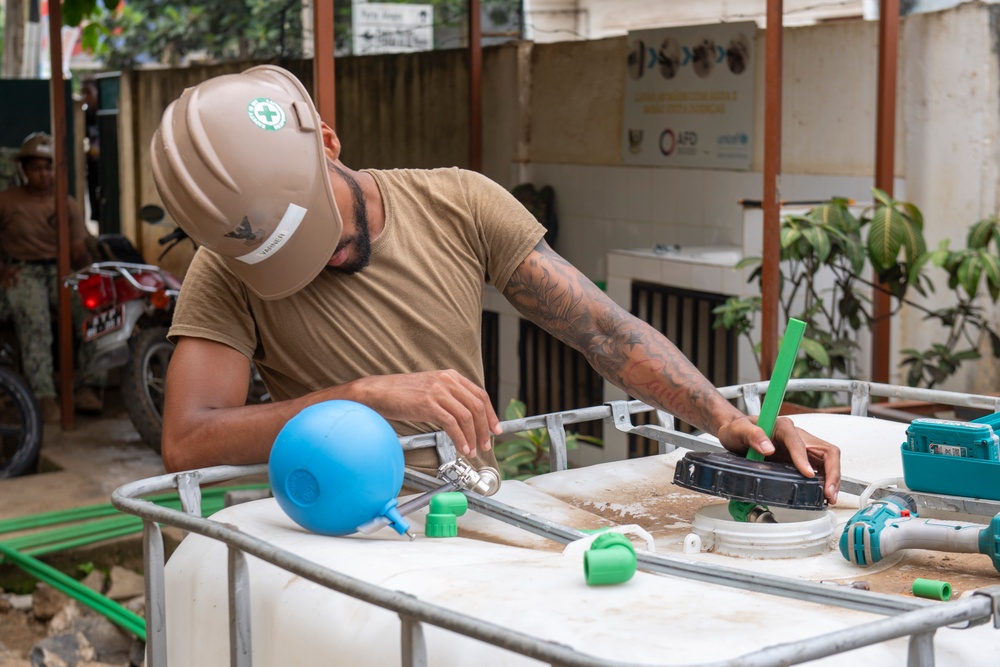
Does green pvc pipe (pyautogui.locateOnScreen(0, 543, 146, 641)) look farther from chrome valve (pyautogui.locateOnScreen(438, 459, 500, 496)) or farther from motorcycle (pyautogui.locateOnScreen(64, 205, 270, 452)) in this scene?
chrome valve (pyautogui.locateOnScreen(438, 459, 500, 496))

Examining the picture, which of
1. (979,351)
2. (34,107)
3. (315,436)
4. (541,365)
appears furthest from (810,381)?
(34,107)

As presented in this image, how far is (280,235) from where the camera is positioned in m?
1.88

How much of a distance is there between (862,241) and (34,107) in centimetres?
753

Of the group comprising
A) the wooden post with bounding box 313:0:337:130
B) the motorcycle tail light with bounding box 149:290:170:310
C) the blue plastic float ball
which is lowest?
the motorcycle tail light with bounding box 149:290:170:310

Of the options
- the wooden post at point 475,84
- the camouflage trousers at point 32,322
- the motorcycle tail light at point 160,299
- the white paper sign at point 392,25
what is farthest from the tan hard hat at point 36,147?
the white paper sign at point 392,25

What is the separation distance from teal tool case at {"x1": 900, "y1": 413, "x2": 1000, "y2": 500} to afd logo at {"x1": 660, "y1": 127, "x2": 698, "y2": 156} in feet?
17.0

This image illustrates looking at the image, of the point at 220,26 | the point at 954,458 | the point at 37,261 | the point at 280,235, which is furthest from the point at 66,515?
the point at 220,26

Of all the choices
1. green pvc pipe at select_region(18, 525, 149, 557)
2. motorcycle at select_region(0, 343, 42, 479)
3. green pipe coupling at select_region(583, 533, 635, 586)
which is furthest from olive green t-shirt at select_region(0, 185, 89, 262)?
green pipe coupling at select_region(583, 533, 635, 586)

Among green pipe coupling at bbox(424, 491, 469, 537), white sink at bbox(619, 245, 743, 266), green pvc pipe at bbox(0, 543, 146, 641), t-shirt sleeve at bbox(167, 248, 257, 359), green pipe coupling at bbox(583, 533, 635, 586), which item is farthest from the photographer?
white sink at bbox(619, 245, 743, 266)

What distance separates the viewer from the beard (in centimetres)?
213

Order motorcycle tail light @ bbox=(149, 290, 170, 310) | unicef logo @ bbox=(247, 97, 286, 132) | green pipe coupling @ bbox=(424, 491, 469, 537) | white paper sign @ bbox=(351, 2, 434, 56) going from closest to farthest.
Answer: green pipe coupling @ bbox=(424, 491, 469, 537) < unicef logo @ bbox=(247, 97, 286, 132) < motorcycle tail light @ bbox=(149, 290, 170, 310) < white paper sign @ bbox=(351, 2, 434, 56)

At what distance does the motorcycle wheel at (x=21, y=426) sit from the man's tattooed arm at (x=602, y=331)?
4.77 m

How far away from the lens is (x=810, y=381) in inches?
99.4

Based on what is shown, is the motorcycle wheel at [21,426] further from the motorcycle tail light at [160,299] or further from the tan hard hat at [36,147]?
the tan hard hat at [36,147]
